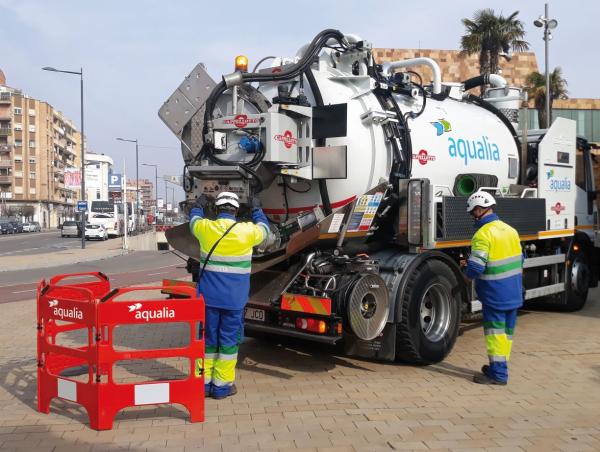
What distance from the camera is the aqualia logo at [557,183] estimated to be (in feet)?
28.3

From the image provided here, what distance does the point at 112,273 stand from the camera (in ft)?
60.8

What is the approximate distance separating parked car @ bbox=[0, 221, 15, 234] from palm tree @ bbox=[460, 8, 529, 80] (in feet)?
152

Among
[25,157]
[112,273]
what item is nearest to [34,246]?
[112,273]

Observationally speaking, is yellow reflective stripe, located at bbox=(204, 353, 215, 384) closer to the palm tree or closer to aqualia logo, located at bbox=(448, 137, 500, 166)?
aqualia logo, located at bbox=(448, 137, 500, 166)

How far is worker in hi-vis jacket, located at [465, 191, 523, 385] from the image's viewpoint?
572 cm

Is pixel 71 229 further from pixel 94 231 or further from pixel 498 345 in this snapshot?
pixel 498 345

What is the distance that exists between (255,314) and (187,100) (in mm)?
2343

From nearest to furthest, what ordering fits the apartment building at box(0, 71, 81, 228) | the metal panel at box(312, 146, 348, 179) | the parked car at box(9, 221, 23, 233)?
1. the metal panel at box(312, 146, 348, 179)
2. the parked car at box(9, 221, 23, 233)
3. the apartment building at box(0, 71, 81, 228)

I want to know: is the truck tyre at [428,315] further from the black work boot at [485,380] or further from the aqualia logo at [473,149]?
the aqualia logo at [473,149]

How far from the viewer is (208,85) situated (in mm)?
6285

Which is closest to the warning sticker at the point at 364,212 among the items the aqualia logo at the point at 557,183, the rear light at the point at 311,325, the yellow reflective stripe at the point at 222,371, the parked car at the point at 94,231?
the rear light at the point at 311,325

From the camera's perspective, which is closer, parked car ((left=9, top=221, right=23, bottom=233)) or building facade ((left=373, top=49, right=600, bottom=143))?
A: building facade ((left=373, top=49, right=600, bottom=143))

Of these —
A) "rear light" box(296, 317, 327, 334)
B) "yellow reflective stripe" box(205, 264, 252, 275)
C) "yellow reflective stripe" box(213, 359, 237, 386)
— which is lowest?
"yellow reflective stripe" box(213, 359, 237, 386)

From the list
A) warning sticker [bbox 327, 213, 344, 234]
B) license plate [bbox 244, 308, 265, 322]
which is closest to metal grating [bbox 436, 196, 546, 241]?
warning sticker [bbox 327, 213, 344, 234]
